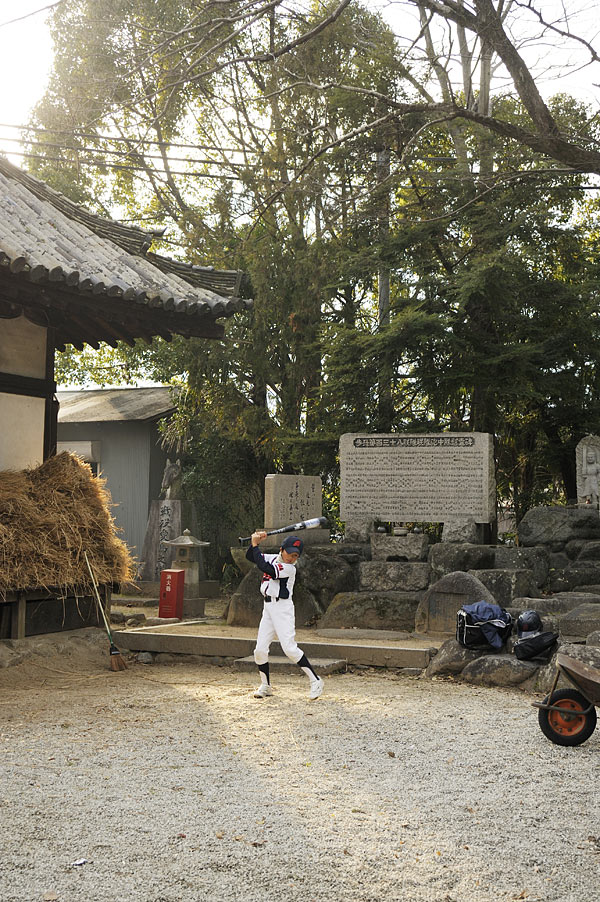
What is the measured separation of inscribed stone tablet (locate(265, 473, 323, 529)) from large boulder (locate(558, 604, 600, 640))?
5.10 meters

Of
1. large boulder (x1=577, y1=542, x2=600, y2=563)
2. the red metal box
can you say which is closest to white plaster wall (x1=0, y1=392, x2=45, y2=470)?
the red metal box

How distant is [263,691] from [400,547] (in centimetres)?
541

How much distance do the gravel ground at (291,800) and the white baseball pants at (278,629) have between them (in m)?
0.44

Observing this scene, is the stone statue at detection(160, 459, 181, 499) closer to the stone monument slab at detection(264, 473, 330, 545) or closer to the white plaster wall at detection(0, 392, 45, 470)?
the stone monument slab at detection(264, 473, 330, 545)

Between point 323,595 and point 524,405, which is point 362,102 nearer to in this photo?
point 524,405

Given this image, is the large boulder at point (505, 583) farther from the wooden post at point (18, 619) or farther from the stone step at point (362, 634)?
the wooden post at point (18, 619)

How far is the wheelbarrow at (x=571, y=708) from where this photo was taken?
607 cm

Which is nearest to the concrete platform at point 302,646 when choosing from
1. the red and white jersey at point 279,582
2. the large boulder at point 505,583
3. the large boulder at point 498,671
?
Result: the large boulder at point 498,671

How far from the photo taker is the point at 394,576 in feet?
41.7

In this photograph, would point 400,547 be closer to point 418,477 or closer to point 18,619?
point 418,477

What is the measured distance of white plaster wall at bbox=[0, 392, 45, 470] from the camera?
9.38 metres

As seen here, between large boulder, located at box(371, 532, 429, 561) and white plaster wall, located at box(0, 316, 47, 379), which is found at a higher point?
white plaster wall, located at box(0, 316, 47, 379)

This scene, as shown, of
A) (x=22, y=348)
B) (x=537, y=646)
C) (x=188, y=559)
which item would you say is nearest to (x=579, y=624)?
(x=537, y=646)

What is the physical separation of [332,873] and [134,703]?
431cm
